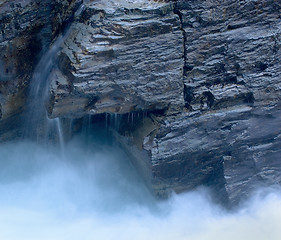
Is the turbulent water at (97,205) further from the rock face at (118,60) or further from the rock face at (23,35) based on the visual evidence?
the rock face at (118,60)

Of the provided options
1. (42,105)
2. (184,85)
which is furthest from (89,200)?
(184,85)

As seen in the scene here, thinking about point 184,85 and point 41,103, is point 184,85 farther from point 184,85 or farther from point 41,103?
point 41,103

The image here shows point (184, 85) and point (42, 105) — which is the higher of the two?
point (184, 85)

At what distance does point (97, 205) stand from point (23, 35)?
2.74 m

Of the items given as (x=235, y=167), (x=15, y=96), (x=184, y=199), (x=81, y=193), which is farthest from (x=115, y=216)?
(x=15, y=96)

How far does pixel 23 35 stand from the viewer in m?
4.69

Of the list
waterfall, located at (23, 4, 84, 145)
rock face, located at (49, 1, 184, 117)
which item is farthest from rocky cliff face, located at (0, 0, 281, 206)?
waterfall, located at (23, 4, 84, 145)

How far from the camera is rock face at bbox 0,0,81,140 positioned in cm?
453

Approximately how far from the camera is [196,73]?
4.75 m

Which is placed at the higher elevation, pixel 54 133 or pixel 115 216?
pixel 54 133

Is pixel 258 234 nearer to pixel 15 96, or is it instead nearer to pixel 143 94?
pixel 143 94

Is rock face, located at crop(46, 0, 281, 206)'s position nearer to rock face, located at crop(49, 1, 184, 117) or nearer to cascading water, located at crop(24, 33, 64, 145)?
rock face, located at crop(49, 1, 184, 117)

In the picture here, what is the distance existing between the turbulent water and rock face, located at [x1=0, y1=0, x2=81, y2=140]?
1.22 meters

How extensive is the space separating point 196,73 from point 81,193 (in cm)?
264
